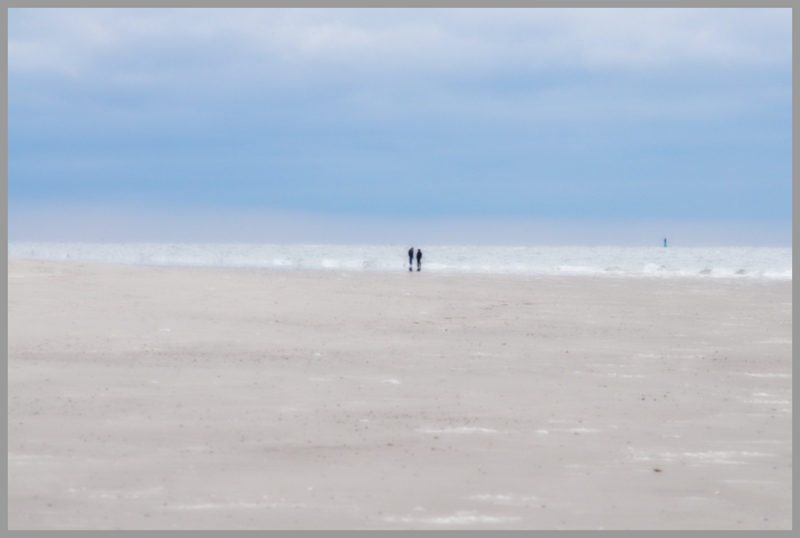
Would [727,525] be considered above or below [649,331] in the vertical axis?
below

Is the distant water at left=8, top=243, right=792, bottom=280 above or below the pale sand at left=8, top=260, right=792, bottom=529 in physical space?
above

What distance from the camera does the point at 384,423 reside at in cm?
794

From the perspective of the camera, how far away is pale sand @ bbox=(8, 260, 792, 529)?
572cm

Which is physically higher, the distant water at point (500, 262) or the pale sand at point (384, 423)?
the distant water at point (500, 262)

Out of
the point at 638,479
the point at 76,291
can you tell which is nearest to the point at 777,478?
the point at 638,479

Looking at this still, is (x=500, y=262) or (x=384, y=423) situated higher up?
(x=500, y=262)

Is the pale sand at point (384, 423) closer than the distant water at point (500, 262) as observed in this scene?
Yes

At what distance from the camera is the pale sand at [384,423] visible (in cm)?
572

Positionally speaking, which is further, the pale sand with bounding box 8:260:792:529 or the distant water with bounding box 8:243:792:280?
the distant water with bounding box 8:243:792:280

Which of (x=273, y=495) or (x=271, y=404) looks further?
(x=271, y=404)

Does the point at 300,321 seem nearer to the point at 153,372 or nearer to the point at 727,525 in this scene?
the point at 153,372

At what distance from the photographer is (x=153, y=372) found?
994 cm

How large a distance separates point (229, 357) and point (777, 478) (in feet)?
23.6

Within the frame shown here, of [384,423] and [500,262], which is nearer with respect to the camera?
[384,423]
